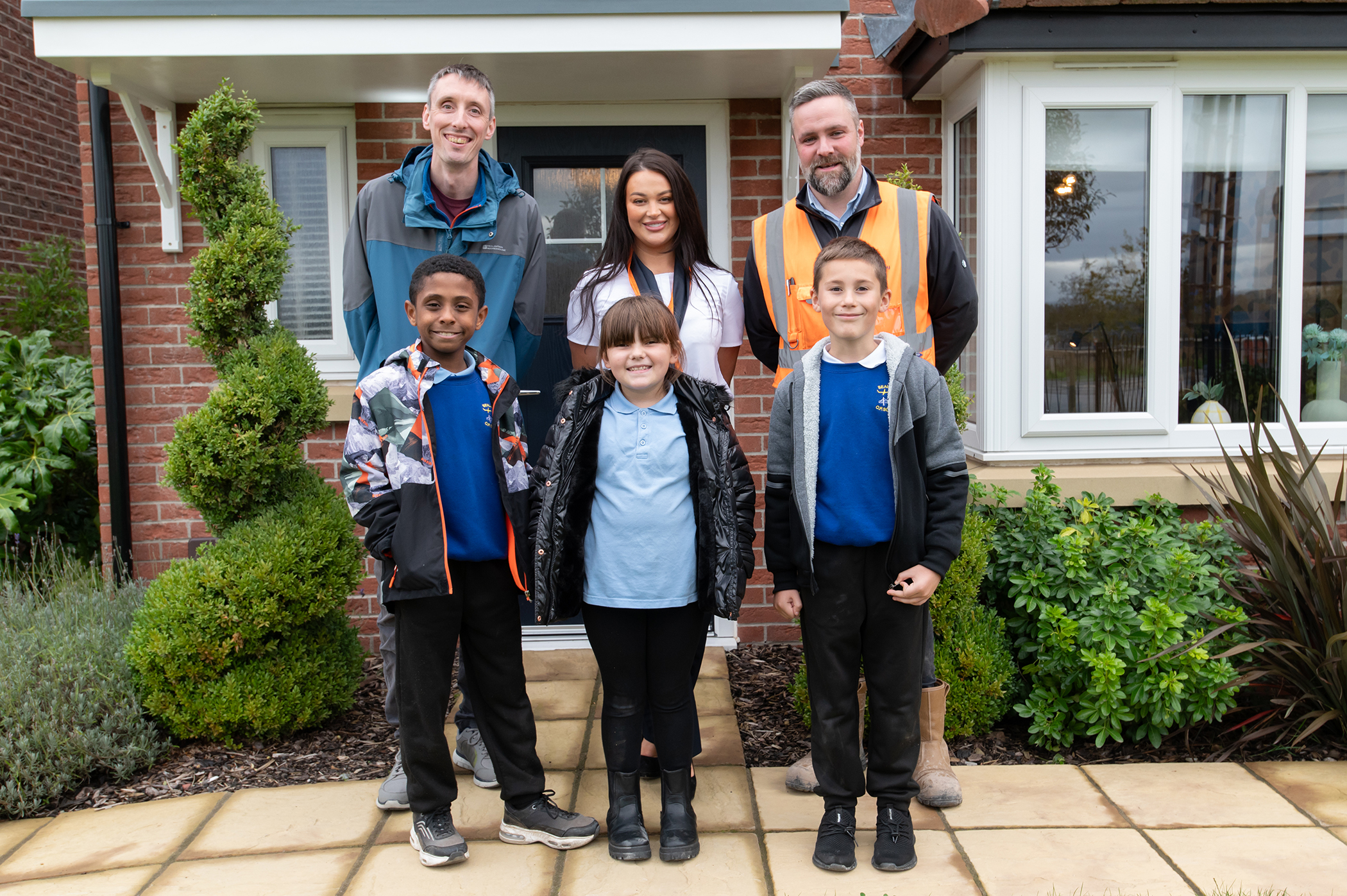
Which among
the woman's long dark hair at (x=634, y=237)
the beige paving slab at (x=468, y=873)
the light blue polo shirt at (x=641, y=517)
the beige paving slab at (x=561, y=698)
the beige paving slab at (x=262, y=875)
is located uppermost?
the woman's long dark hair at (x=634, y=237)

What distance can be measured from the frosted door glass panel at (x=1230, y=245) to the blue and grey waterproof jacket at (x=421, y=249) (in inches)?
122

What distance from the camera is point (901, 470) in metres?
2.46

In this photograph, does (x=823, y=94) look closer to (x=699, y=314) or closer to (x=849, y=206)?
(x=849, y=206)

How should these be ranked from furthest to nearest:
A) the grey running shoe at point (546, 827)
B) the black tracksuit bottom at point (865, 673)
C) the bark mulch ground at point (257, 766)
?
the bark mulch ground at point (257, 766) < the grey running shoe at point (546, 827) < the black tracksuit bottom at point (865, 673)

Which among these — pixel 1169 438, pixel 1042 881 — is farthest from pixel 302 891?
pixel 1169 438

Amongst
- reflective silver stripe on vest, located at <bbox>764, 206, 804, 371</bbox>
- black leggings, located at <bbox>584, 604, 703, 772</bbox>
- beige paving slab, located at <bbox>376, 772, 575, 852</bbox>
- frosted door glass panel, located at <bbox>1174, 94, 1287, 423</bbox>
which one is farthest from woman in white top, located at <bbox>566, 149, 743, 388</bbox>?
frosted door glass panel, located at <bbox>1174, 94, 1287, 423</bbox>

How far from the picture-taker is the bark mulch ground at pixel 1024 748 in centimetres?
333

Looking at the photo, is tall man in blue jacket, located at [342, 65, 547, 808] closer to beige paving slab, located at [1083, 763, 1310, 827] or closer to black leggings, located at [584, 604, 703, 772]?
black leggings, located at [584, 604, 703, 772]

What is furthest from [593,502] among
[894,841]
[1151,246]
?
[1151,246]

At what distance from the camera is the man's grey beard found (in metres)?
2.73

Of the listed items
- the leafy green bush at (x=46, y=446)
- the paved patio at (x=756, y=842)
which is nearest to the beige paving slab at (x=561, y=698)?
the paved patio at (x=756, y=842)

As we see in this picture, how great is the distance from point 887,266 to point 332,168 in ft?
9.77

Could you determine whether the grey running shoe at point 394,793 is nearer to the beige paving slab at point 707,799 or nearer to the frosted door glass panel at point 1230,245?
the beige paving slab at point 707,799

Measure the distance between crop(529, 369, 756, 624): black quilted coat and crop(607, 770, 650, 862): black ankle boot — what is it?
19.8 inches
